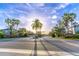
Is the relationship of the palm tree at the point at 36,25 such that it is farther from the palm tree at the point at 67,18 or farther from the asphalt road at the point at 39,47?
the palm tree at the point at 67,18

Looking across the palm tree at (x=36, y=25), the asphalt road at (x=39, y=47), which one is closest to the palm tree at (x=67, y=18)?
the asphalt road at (x=39, y=47)

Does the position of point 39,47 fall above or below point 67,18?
below

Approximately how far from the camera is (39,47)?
2.77m

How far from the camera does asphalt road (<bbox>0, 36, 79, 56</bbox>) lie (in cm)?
274

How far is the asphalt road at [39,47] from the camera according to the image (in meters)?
2.74

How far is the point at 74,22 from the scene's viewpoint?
9.19 feet

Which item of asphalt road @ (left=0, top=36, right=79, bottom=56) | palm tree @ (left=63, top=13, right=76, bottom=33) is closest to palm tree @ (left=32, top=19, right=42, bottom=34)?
asphalt road @ (left=0, top=36, right=79, bottom=56)

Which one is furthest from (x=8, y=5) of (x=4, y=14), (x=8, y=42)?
(x=8, y=42)

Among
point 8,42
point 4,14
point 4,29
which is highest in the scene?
point 4,14

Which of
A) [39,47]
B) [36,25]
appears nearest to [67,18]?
[36,25]

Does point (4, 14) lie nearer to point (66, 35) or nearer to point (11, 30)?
point (11, 30)

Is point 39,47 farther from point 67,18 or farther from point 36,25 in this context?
point 67,18

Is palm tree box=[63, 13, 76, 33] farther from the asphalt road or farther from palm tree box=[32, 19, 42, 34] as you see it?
palm tree box=[32, 19, 42, 34]

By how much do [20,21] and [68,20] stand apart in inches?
25.9
